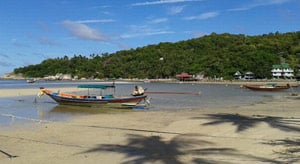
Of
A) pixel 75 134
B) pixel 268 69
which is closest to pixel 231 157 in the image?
pixel 75 134

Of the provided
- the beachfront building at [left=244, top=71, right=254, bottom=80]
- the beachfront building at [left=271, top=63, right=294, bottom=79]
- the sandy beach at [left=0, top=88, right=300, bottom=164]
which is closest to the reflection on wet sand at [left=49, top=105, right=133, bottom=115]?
the sandy beach at [left=0, top=88, right=300, bottom=164]

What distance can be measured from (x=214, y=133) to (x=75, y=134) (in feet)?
19.0

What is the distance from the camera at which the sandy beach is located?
11.1 m

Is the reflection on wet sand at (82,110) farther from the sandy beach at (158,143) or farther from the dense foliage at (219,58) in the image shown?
the dense foliage at (219,58)

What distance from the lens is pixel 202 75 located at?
15325cm

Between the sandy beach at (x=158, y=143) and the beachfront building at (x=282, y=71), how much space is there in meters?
121

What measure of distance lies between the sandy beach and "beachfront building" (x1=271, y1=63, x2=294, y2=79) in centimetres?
12057

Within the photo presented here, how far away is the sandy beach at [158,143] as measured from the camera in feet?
36.4

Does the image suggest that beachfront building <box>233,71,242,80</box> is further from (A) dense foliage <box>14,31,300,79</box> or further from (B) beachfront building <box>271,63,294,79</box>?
(B) beachfront building <box>271,63,294,79</box>

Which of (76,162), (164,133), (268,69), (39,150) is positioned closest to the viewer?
(76,162)

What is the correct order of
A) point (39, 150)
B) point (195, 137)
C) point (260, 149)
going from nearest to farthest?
point (260, 149)
point (39, 150)
point (195, 137)

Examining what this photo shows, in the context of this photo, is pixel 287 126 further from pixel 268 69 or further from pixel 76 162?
pixel 268 69

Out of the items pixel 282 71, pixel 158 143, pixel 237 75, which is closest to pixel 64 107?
pixel 158 143

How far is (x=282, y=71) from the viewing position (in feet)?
437
